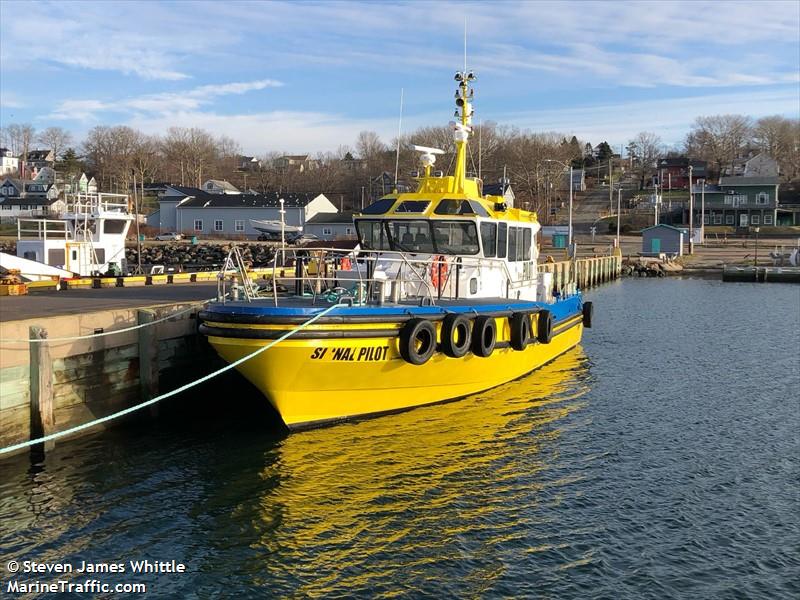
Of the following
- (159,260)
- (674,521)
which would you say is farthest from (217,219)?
(674,521)

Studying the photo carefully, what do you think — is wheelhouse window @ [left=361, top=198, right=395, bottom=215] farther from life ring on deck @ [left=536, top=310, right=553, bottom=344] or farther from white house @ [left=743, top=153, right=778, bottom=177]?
white house @ [left=743, top=153, right=778, bottom=177]

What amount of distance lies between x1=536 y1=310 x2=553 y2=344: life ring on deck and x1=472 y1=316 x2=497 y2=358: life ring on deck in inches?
121

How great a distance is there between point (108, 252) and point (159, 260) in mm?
19944

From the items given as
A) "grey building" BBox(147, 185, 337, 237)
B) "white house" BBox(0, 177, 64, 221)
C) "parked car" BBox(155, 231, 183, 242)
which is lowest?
"parked car" BBox(155, 231, 183, 242)

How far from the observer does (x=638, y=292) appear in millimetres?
46219

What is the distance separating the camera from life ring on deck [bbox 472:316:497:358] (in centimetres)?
1516

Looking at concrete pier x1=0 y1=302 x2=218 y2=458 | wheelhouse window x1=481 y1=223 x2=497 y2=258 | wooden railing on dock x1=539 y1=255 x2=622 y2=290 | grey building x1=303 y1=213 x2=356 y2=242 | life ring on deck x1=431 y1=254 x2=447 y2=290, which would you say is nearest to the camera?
concrete pier x1=0 y1=302 x2=218 y2=458

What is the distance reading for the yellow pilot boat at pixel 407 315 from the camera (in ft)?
42.3

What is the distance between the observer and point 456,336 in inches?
579

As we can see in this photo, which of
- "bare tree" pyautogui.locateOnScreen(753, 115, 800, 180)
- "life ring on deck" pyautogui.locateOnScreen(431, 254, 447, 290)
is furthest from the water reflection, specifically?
"bare tree" pyautogui.locateOnScreen(753, 115, 800, 180)

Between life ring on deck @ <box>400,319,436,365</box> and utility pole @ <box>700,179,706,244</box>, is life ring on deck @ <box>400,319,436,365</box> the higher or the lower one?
the lower one

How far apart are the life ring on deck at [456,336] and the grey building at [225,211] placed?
5748 cm

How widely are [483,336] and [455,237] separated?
8.34ft

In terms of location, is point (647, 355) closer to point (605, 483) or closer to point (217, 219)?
point (605, 483)
